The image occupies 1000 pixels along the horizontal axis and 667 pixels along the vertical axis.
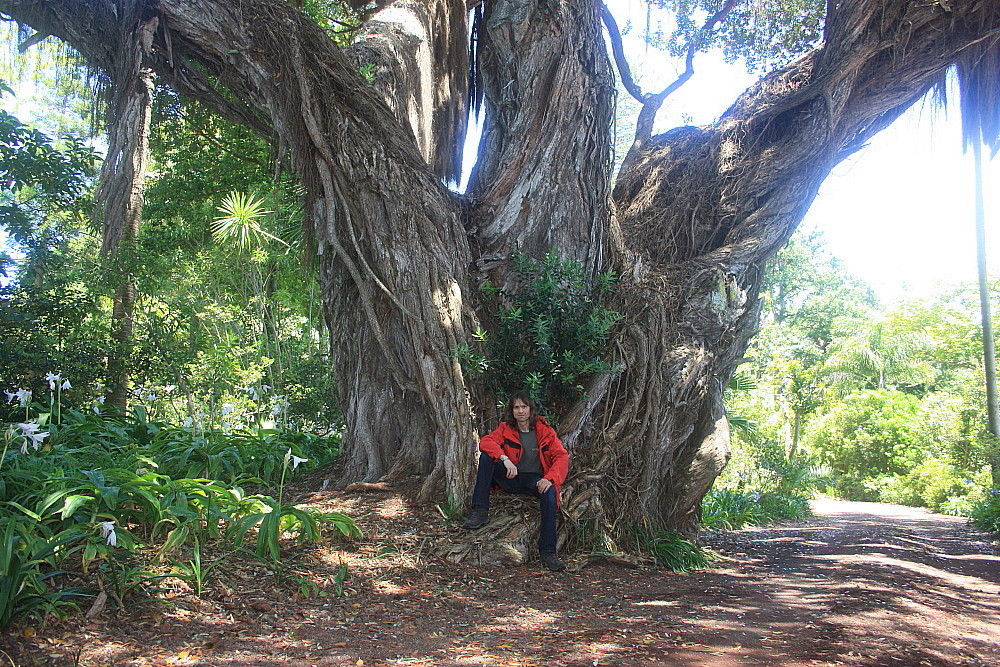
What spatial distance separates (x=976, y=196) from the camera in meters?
10.9

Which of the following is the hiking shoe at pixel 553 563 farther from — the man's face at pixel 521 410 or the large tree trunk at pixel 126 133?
the large tree trunk at pixel 126 133

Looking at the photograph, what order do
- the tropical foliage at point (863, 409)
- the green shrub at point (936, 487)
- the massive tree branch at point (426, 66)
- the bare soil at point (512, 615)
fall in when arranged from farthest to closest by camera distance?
the tropical foliage at point (863, 409)
the green shrub at point (936, 487)
the massive tree branch at point (426, 66)
the bare soil at point (512, 615)

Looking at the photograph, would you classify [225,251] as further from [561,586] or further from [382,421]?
[561,586]

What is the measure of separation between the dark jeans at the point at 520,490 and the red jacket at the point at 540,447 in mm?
72

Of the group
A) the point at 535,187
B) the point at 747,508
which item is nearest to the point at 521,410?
the point at 535,187

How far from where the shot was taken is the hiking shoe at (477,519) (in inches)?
175

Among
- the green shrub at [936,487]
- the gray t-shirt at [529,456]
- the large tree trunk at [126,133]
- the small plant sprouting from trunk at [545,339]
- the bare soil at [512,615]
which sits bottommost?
the bare soil at [512,615]

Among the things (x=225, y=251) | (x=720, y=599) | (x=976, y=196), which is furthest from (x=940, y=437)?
(x=225, y=251)

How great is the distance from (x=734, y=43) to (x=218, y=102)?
6.65m

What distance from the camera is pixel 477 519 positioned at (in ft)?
14.7

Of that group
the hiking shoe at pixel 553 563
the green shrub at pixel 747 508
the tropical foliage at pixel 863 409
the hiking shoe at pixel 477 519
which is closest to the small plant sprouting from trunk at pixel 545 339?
the hiking shoe at pixel 477 519

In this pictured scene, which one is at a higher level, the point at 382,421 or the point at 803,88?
the point at 803,88

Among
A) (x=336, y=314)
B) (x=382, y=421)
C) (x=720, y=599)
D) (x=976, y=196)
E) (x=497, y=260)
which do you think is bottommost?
(x=720, y=599)

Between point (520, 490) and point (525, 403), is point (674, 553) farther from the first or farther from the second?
point (525, 403)
